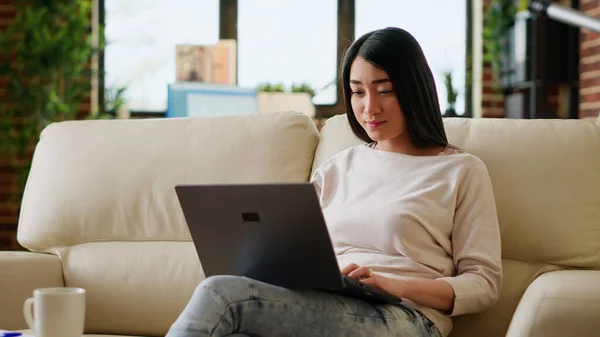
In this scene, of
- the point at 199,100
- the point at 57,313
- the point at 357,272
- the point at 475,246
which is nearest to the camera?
the point at 57,313

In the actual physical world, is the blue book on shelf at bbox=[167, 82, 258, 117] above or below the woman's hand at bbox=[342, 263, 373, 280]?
above

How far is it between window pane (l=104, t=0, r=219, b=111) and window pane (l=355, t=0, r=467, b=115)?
1.04m

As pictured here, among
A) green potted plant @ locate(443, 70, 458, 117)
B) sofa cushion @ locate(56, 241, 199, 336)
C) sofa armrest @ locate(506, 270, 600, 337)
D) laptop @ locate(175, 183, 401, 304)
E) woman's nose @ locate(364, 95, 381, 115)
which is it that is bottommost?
sofa cushion @ locate(56, 241, 199, 336)

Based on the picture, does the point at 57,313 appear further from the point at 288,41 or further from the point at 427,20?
the point at 427,20

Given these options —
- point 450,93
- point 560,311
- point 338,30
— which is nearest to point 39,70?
point 338,30

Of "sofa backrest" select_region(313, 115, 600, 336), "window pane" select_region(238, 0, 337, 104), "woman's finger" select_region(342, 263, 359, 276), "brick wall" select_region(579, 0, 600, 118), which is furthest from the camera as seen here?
"window pane" select_region(238, 0, 337, 104)

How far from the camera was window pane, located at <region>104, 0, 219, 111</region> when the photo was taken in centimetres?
543

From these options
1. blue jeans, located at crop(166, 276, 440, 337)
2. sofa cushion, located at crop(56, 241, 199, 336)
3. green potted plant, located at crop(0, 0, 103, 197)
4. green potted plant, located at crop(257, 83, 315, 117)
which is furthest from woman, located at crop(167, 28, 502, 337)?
green potted plant, located at crop(0, 0, 103, 197)

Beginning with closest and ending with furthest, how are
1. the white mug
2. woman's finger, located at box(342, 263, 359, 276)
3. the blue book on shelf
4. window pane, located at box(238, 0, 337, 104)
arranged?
the white mug, woman's finger, located at box(342, 263, 359, 276), the blue book on shelf, window pane, located at box(238, 0, 337, 104)

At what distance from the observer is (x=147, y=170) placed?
218cm

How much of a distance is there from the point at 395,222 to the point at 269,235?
0.39 metres

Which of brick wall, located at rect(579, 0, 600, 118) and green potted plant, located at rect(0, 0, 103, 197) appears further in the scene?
green potted plant, located at rect(0, 0, 103, 197)

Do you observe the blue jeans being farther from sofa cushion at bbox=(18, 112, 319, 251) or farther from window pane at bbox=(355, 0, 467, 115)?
window pane at bbox=(355, 0, 467, 115)

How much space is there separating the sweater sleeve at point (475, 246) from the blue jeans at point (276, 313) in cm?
16
